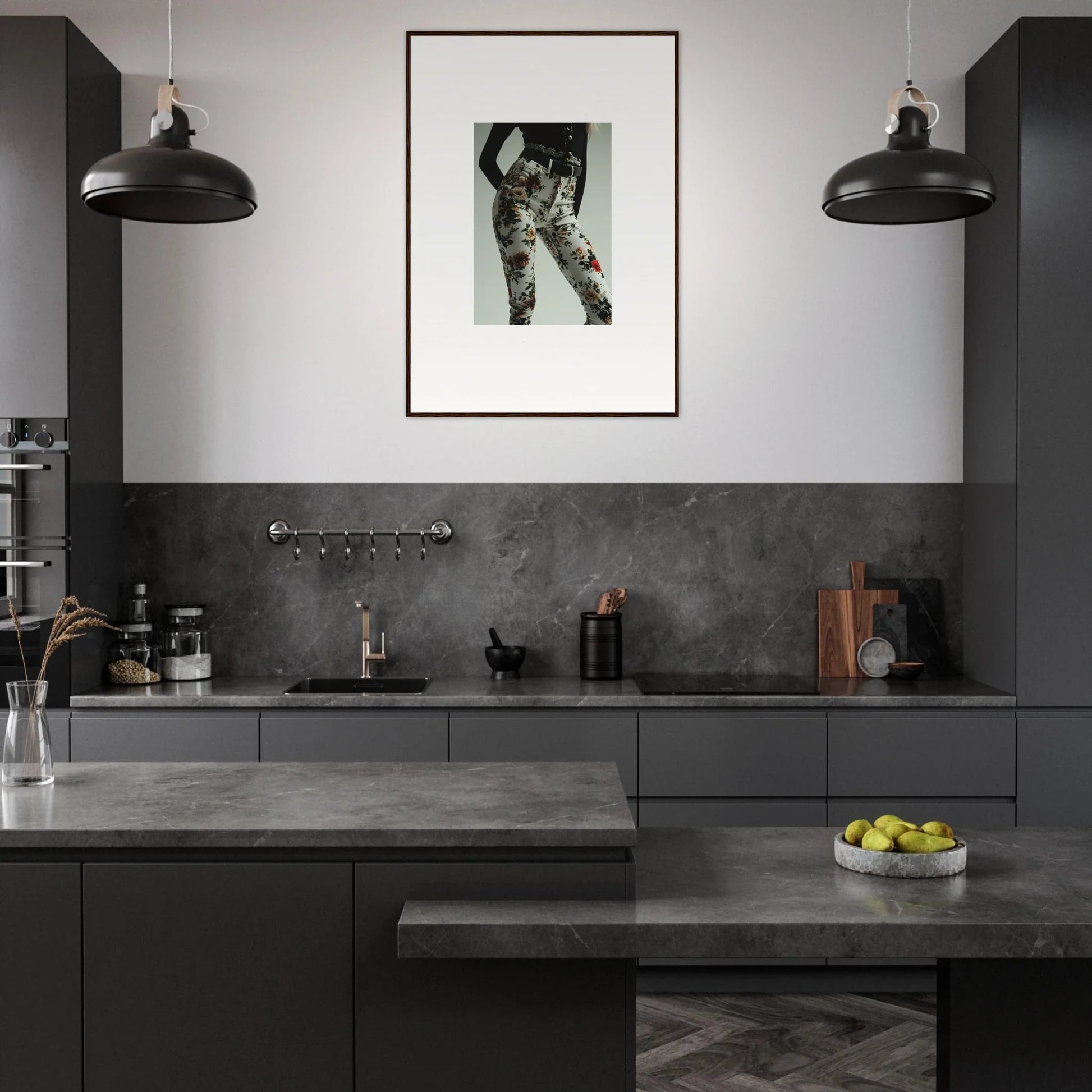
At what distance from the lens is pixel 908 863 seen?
2104 millimetres

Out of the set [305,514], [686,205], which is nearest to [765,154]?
[686,205]

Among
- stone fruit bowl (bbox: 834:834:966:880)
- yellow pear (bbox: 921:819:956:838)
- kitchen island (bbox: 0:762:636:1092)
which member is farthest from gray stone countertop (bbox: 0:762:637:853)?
yellow pear (bbox: 921:819:956:838)

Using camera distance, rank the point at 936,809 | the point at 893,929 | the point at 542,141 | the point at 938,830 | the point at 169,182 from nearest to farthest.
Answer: the point at 893,929 → the point at 938,830 → the point at 169,182 → the point at 936,809 → the point at 542,141

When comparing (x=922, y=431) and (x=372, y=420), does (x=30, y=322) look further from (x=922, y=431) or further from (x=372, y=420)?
(x=922, y=431)

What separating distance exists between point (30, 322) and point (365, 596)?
159 centimetres

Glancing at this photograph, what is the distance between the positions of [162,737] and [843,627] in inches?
103

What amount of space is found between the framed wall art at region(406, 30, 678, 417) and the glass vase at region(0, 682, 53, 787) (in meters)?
2.41

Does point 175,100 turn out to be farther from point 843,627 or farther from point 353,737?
point 843,627

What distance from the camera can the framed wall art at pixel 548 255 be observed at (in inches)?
177

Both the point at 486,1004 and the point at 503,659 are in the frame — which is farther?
the point at 503,659

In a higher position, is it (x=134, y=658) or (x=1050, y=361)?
(x=1050, y=361)

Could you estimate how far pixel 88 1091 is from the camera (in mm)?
2086

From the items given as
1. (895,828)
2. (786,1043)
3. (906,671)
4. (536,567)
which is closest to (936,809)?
(906,671)

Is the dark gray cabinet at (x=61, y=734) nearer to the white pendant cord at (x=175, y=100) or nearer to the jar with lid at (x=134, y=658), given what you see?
the jar with lid at (x=134, y=658)
